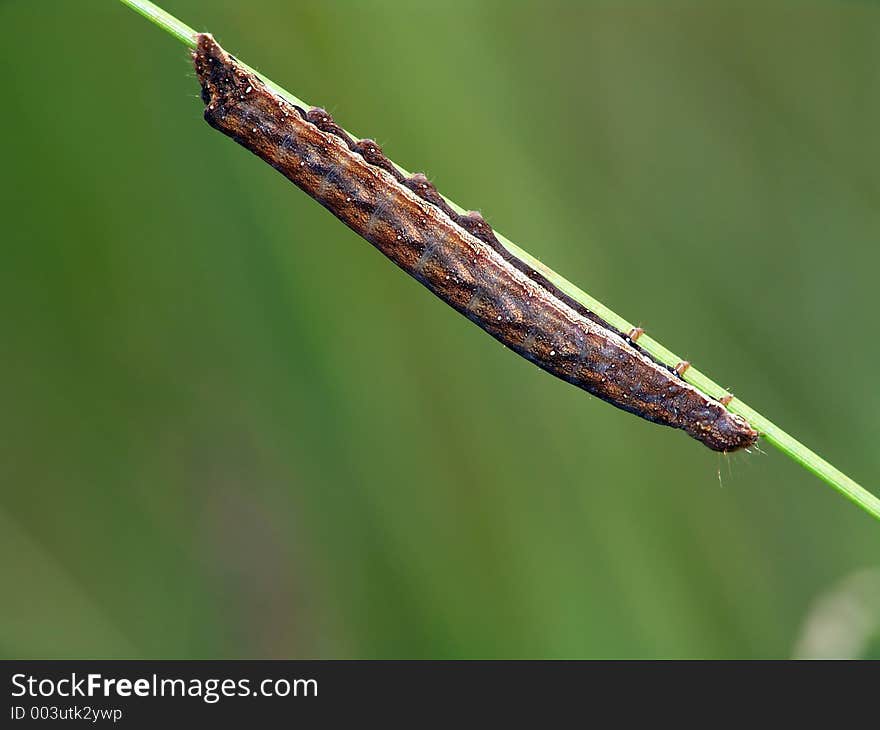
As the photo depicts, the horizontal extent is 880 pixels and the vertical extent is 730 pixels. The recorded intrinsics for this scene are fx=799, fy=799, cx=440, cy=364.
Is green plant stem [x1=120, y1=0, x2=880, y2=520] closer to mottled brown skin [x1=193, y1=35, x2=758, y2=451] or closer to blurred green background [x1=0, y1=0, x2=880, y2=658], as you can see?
mottled brown skin [x1=193, y1=35, x2=758, y2=451]

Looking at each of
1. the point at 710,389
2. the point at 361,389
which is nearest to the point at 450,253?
the point at 361,389

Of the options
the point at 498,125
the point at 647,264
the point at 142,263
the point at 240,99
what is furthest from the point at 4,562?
the point at 647,264

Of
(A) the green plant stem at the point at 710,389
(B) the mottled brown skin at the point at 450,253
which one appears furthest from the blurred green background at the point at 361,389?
(A) the green plant stem at the point at 710,389

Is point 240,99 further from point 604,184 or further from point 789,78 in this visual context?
point 789,78

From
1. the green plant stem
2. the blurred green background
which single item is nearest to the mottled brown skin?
the green plant stem

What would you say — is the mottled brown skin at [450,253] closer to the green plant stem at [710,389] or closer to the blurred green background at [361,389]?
the green plant stem at [710,389]

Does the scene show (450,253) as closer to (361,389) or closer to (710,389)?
(361,389)

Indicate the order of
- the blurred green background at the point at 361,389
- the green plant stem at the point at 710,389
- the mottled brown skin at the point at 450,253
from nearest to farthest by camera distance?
the green plant stem at the point at 710,389, the mottled brown skin at the point at 450,253, the blurred green background at the point at 361,389
